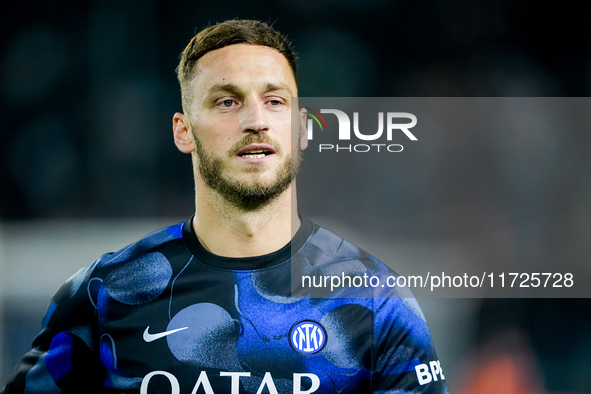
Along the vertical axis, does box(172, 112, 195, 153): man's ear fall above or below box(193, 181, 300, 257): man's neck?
above

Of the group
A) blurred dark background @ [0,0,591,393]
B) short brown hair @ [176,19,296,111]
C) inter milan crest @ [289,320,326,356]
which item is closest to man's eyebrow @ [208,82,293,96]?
short brown hair @ [176,19,296,111]

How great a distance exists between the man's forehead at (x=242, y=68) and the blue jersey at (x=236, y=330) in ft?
1.76

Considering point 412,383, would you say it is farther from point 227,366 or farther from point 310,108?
point 310,108

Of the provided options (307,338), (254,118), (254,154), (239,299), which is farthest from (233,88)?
(307,338)

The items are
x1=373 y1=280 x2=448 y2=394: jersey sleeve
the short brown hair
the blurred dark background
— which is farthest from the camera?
the blurred dark background

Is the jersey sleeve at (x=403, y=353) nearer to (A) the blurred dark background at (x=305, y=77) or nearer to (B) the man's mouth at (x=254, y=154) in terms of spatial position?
(A) the blurred dark background at (x=305, y=77)

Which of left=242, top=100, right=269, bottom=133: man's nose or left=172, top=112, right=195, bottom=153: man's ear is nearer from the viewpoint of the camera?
left=242, top=100, right=269, bottom=133: man's nose

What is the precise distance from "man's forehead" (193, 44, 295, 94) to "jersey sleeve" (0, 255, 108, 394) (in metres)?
0.83

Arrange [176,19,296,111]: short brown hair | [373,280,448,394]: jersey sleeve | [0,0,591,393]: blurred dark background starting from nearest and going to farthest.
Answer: [373,280,448,394]: jersey sleeve
[176,19,296,111]: short brown hair
[0,0,591,393]: blurred dark background

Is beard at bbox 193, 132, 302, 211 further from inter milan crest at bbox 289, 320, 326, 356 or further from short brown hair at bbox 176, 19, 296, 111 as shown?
inter milan crest at bbox 289, 320, 326, 356

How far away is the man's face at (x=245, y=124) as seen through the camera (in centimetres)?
153

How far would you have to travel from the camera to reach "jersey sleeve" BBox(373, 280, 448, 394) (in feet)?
4.82

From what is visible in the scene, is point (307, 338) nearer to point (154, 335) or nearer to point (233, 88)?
point (154, 335)

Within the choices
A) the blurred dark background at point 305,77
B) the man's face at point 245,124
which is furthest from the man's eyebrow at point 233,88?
the blurred dark background at point 305,77
